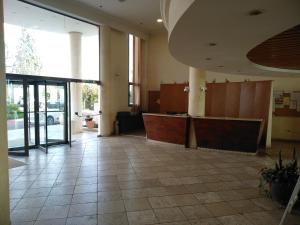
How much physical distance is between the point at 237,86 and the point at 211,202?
615 centimetres

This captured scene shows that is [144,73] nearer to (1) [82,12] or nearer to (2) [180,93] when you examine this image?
(2) [180,93]

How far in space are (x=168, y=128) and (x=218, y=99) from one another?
9.41 feet

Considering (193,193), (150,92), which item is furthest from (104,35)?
(193,193)

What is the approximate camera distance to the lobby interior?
2.91 meters

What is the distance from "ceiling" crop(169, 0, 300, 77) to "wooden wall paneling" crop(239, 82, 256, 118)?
5.19 metres

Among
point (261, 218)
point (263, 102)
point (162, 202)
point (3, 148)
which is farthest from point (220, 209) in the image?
point (263, 102)

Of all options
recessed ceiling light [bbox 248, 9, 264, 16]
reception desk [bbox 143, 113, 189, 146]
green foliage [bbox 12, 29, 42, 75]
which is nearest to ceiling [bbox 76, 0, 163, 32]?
green foliage [bbox 12, 29, 42, 75]

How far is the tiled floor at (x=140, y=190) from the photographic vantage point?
10.3ft

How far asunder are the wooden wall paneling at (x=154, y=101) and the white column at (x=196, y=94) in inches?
174

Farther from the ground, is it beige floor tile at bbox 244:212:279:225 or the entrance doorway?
the entrance doorway

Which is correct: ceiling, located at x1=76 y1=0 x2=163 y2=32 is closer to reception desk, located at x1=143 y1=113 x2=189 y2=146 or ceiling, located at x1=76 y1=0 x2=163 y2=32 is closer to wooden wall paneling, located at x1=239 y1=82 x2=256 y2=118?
reception desk, located at x1=143 y1=113 x2=189 y2=146

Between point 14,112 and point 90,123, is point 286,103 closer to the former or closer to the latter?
point 90,123

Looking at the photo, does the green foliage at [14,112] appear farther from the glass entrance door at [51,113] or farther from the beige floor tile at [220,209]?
the beige floor tile at [220,209]

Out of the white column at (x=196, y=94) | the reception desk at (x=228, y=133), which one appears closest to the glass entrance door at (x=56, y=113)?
the white column at (x=196, y=94)
